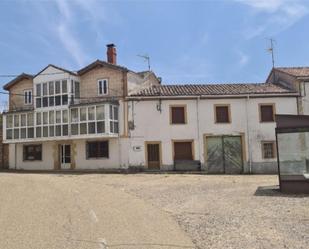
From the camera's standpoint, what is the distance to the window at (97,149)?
94.4ft

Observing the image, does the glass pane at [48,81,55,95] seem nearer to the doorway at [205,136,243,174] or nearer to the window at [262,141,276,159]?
the doorway at [205,136,243,174]

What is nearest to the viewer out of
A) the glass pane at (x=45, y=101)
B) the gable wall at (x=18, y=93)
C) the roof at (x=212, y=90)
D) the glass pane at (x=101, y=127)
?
the glass pane at (x=101, y=127)

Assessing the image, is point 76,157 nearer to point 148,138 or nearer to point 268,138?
point 148,138

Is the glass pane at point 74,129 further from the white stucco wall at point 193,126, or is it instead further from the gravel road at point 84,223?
the gravel road at point 84,223

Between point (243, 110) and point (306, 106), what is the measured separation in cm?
454

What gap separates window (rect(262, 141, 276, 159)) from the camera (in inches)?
1101

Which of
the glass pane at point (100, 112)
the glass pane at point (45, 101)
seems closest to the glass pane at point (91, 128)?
the glass pane at point (100, 112)

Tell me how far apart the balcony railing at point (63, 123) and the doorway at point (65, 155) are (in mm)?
1378

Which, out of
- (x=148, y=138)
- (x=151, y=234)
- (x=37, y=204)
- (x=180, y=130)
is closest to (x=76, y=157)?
(x=148, y=138)

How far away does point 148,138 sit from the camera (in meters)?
27.9

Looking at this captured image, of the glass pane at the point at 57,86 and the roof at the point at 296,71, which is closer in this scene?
the roof at the point at 296,71

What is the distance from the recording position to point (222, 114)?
28.5m

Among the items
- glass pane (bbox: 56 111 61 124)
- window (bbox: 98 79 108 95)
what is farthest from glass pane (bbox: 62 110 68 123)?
window (bbox: 98 79 108 95)

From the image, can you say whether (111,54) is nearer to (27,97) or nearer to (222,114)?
(27,97)
